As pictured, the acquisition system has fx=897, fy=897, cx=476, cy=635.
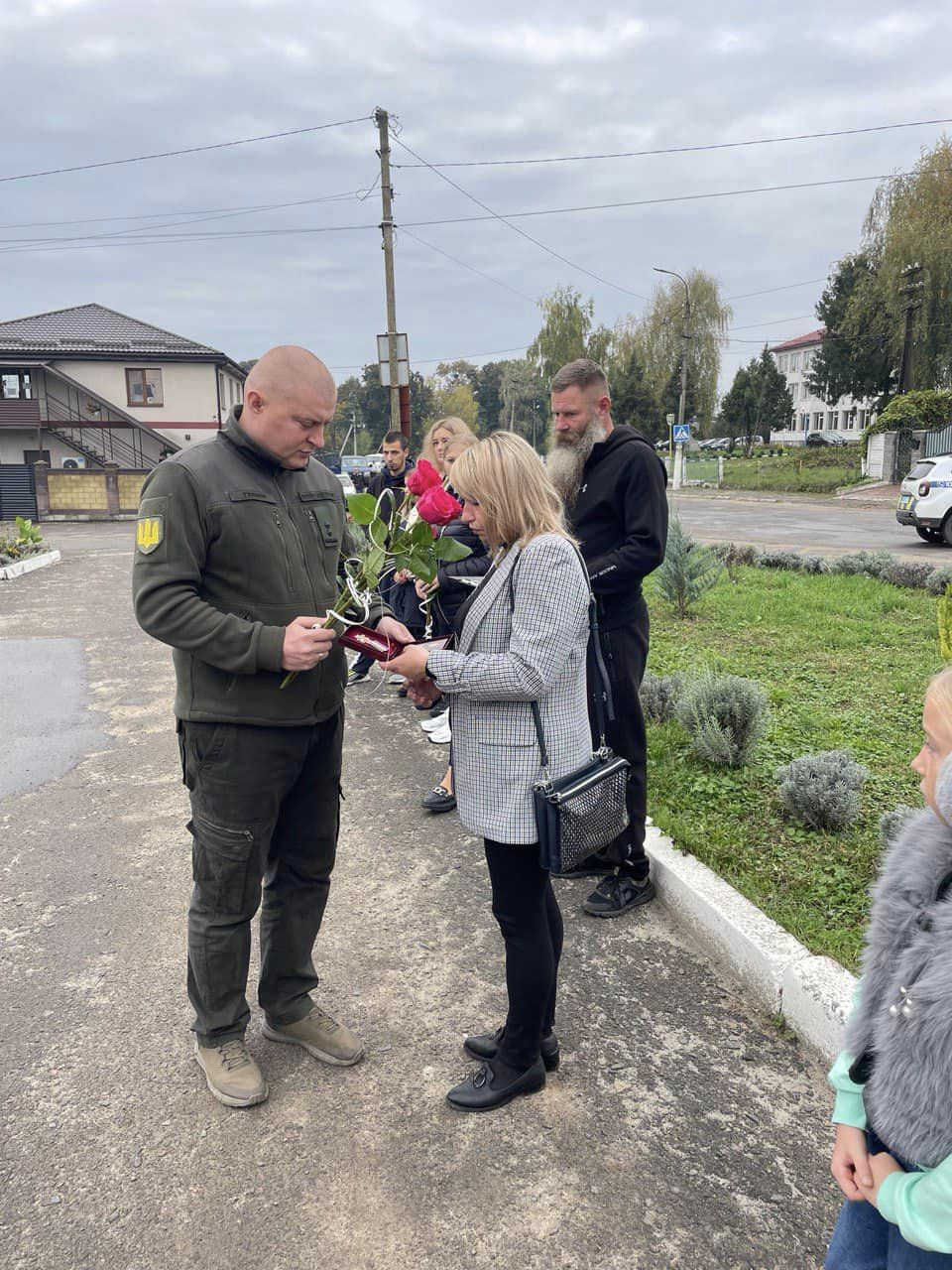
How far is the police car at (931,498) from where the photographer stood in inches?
636

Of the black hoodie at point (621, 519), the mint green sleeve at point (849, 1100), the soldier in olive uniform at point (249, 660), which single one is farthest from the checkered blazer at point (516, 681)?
the black hoodie at point (621, 519)

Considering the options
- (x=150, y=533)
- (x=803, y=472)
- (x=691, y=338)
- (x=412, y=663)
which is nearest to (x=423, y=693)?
(x=412, y=663)

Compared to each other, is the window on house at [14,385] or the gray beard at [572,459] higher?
the window on house at [14,385]

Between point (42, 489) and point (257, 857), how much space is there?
3303 cm

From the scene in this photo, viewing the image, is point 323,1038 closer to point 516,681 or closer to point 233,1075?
point 233,1075

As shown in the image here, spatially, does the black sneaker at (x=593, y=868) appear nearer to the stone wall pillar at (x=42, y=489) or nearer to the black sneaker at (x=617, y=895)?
the black sneaker at (x=617, y=895)

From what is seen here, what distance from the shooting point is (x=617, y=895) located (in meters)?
3.75

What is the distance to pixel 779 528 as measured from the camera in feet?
69.2

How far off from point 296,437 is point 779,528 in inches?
795

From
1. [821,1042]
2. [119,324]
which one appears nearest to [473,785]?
[821,1042]

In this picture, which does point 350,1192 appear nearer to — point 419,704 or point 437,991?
point 437,991

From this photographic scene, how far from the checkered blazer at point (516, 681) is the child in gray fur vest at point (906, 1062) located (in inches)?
39.9

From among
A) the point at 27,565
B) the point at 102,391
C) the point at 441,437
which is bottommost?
the point at 27,565

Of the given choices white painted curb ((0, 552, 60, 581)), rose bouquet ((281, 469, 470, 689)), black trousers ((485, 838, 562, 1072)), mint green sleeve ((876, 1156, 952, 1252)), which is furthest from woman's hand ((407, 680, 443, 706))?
white painted curb ((0, 552, 60, 581))
